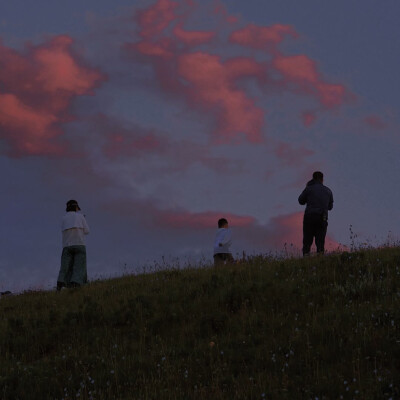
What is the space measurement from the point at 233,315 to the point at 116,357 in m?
2.47

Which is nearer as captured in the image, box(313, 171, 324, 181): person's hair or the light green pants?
box(313, 171, 324, 181): person's hair

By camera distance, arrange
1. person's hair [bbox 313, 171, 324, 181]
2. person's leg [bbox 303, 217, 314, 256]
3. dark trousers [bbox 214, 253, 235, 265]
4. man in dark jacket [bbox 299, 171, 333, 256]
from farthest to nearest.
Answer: dark trousers [bbox 214, 253, 235, 265] → person's hair [bbox 313, 171, 324, 181] → person's leg [bbox 303, 217, 314, 256] → man in dark jacket [bbox 299, 171, 333, 256]

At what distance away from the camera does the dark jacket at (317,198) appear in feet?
59.4

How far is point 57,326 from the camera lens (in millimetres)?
13336

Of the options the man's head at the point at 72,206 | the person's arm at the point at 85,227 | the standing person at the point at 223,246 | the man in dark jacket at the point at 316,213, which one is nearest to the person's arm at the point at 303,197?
the man in dark jacket at the point at 316,213

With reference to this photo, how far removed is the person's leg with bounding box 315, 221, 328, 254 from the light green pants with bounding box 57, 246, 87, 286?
7243mm

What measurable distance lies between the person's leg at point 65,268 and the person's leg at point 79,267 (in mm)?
194

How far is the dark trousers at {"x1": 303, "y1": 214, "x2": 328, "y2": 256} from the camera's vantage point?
1809cm

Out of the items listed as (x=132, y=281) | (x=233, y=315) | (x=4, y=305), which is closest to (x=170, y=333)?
(x=233, y=315)

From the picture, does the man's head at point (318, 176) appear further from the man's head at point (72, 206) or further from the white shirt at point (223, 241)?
the man's head at point (72, 206)

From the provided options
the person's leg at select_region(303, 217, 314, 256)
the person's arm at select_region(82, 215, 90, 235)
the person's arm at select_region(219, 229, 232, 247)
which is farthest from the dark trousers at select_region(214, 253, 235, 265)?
the person's arm at select_region(82, 215, 90, 235)

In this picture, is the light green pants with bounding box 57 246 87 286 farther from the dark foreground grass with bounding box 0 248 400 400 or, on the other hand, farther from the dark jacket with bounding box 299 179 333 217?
the dark jacket with bounding box 299 179 333 217

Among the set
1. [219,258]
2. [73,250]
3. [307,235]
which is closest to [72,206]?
[73,250]

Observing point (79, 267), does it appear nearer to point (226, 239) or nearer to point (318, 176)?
point (226, 239)
